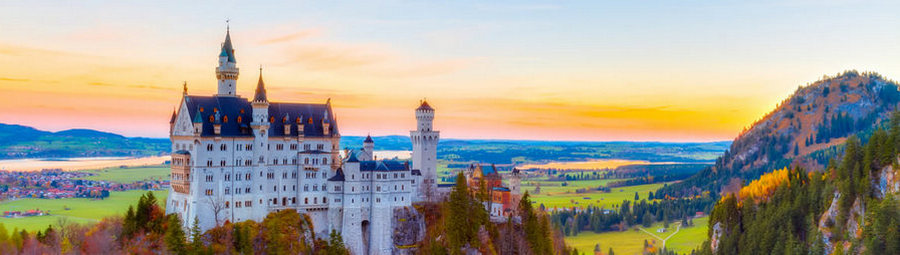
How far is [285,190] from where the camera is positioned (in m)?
103

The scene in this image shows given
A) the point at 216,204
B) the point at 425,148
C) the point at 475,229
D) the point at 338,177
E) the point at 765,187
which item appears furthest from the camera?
the point at 765,187

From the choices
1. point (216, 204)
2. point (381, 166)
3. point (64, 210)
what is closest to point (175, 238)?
point (216, 204)

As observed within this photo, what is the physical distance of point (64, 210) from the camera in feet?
566

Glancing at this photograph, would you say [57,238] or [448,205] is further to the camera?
[448,205]

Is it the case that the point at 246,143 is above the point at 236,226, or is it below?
above

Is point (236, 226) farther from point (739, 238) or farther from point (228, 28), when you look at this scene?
point (739, 238)

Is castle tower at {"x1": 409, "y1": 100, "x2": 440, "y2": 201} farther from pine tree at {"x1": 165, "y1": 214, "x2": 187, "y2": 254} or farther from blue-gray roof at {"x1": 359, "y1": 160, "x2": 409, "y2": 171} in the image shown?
pine tree at {"x1": 165, "y1": 214, "x2": 187, "y2": 254}

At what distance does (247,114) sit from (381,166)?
19.4 metres

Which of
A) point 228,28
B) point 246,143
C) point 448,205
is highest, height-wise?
point 228,28

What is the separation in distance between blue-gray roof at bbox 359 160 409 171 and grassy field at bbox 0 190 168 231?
61.2m

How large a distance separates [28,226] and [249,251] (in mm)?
82223

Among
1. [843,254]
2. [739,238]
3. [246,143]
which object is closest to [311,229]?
[246,143]

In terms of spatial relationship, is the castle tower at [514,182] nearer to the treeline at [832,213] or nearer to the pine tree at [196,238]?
the treeline at [832,213]

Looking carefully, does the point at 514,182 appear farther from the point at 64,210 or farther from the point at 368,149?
the point at 64,210
